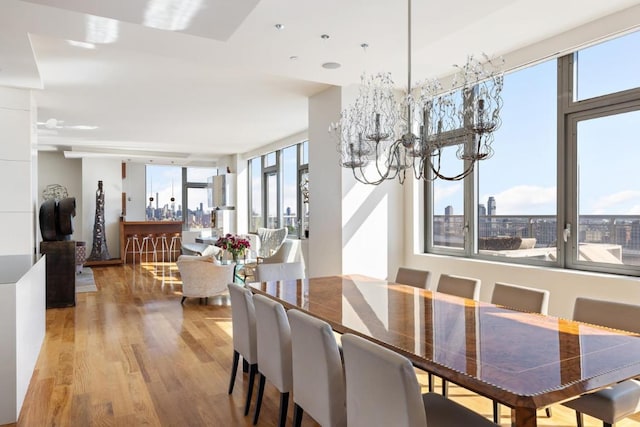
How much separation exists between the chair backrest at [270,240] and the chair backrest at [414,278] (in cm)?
462

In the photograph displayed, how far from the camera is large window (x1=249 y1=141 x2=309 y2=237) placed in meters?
8.73

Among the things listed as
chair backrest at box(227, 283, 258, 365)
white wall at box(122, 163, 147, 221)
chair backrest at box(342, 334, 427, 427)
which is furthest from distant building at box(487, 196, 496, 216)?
white wall at box(122, 163, 147, 221)

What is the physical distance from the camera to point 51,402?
3.10 m

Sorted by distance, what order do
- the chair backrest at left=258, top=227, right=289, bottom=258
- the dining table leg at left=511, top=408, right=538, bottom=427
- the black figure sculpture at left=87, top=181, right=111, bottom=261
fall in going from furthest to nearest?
the black figure sculpture at left=87, top=181, right=111, bottom=261
the chair backrest at left=258, top=227, right=289, bottom=258
the dining table leg at left=511, top=408, right=538, bottom=427

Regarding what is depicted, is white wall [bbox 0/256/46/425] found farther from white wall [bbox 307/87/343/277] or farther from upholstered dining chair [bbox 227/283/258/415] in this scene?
white wall [bbox 307/87/343/277]

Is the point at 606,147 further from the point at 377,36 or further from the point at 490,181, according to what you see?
the point at 377,36

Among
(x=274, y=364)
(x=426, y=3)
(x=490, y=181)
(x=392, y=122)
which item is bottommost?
(x=274, y=364)

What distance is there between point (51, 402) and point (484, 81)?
12.0 ft

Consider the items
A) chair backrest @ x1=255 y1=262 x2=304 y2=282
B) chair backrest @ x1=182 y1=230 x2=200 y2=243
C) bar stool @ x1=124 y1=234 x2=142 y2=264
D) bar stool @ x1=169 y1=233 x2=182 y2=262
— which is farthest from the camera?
chair backrest @ x1=182 y1=230 x2=200 y2=243

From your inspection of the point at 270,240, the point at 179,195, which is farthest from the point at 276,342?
the point at 179,195

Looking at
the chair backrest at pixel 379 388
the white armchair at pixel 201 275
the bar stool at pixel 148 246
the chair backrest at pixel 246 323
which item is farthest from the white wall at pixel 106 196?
the chair backrest at pixel 379 388

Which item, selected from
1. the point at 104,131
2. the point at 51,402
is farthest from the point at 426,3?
the point at 104,131

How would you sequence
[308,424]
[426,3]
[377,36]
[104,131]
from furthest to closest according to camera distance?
[104,131], [377,36], [426,3], [308,424]

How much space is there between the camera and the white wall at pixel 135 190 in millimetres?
12297
